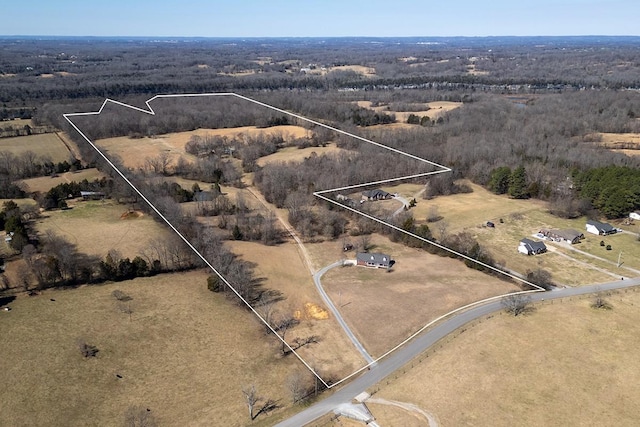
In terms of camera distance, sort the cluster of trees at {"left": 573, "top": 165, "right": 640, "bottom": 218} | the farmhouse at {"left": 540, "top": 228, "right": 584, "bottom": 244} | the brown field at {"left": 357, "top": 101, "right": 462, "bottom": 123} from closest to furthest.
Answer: the farmhouse at {"left": 540, "top": 228, "right": 584, "bottom": 244} < the cluster of trees at {"left": 573, "top": 165, "right": 640, "bottom": 218} < the brown field at {"left": 357, "top": 101, "right": 462, "bottom": 123}

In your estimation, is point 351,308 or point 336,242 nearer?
point 351,308

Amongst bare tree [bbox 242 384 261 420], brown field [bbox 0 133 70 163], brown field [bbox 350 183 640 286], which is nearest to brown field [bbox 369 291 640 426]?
bare tree [bbox 242 384 261 420]

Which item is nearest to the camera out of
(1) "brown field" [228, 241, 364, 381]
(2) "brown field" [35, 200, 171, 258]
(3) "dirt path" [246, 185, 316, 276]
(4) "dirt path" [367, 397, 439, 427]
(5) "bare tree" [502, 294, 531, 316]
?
(4) "dirt path" [367, 397, 439, 427]

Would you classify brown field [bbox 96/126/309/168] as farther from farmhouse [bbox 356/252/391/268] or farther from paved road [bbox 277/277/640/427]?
paved road [bbox 277/277/640/427]

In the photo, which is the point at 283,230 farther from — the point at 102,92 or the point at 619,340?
the point at 102,92

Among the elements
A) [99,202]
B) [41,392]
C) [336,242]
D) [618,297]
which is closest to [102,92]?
[99,202]

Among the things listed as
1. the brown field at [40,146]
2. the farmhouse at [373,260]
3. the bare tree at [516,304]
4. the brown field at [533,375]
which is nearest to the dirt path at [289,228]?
the farmhouse at [373,260]

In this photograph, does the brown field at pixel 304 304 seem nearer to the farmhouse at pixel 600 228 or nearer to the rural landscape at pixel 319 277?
the rural landscape at pixel 319 277

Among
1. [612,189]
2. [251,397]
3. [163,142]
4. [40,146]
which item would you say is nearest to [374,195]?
[612,189]
